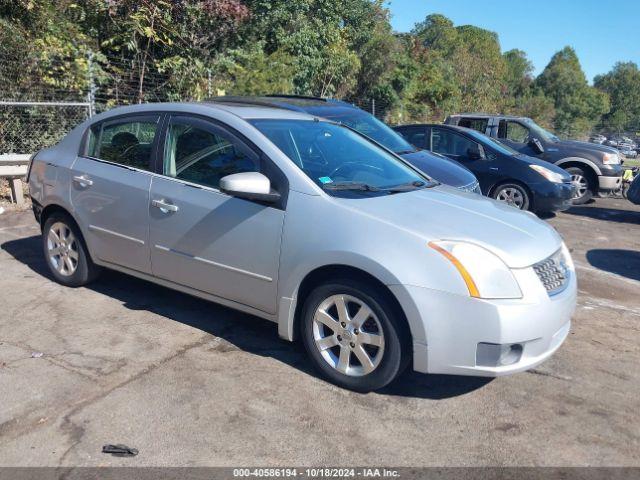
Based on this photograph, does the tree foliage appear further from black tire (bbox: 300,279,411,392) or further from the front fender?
black tire (bbox: 300,279,411,392)

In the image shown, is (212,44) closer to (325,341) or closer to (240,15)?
(240,15)

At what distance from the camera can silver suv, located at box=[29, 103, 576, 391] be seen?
338 cm

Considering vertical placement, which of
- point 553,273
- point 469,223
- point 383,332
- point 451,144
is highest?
point 451,144

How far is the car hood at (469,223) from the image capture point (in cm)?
350

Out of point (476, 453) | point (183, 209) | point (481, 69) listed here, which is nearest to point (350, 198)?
point (183, 209)

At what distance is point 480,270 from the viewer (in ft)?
11.0

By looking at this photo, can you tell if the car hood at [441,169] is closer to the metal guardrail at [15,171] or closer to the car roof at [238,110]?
the car roof at [238,110]

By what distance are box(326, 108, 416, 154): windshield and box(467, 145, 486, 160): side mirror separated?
210 centimetres

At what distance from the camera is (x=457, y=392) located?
381cm

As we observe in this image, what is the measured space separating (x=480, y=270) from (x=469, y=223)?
45 centimetres

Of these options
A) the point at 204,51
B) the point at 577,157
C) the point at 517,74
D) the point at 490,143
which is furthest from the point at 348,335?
the point at 517,74

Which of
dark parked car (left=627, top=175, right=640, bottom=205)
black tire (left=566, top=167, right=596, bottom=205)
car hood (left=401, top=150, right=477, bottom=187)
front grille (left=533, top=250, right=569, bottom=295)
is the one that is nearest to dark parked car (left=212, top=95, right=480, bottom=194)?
car hood (left=401, top=150, right=477, bottom=187)

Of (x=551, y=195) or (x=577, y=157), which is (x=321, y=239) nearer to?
(x=551, y=195)

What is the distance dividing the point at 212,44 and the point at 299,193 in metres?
10.6
